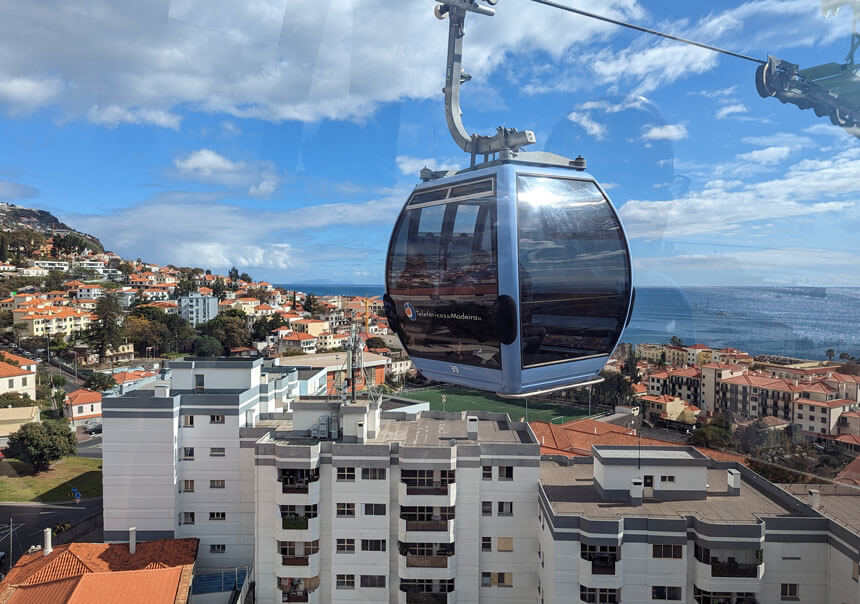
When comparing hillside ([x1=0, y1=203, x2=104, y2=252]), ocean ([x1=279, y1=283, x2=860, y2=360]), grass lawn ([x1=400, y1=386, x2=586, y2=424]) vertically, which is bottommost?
grass lawn ([x1=400, y1=386, x2=586, y2=424])

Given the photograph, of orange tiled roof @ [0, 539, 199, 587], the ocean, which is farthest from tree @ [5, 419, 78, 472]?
the ocean

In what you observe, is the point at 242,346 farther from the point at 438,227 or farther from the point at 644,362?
the point at 438,227

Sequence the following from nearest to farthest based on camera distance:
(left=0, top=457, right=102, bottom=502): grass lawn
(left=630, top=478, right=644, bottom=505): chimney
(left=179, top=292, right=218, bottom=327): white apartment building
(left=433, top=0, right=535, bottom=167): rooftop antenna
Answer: (left=433, top=0, right=535, bottom=167): rooftop antenna < (left=630, top=478, right=644, bottom=505): chimney < (left=0, top=457, right=102, bottom=502): grass lawn < (left=179, top=292, right=218, bottom=327): white apartment building

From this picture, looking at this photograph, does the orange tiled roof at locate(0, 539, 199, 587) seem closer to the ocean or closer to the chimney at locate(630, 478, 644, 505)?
the ocean

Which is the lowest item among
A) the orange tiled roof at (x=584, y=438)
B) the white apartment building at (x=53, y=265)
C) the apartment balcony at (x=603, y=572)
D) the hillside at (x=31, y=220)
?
the orange tiled roof at (x=584, y=438)

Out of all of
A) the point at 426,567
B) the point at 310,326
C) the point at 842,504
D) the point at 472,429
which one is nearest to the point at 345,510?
the point at 426,567

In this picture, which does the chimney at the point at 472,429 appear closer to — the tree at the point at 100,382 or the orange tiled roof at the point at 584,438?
the orange tiled roof at the point at 584,438

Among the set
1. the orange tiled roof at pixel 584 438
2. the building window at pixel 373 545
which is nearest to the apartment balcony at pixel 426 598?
the building window at pixel 373 545
